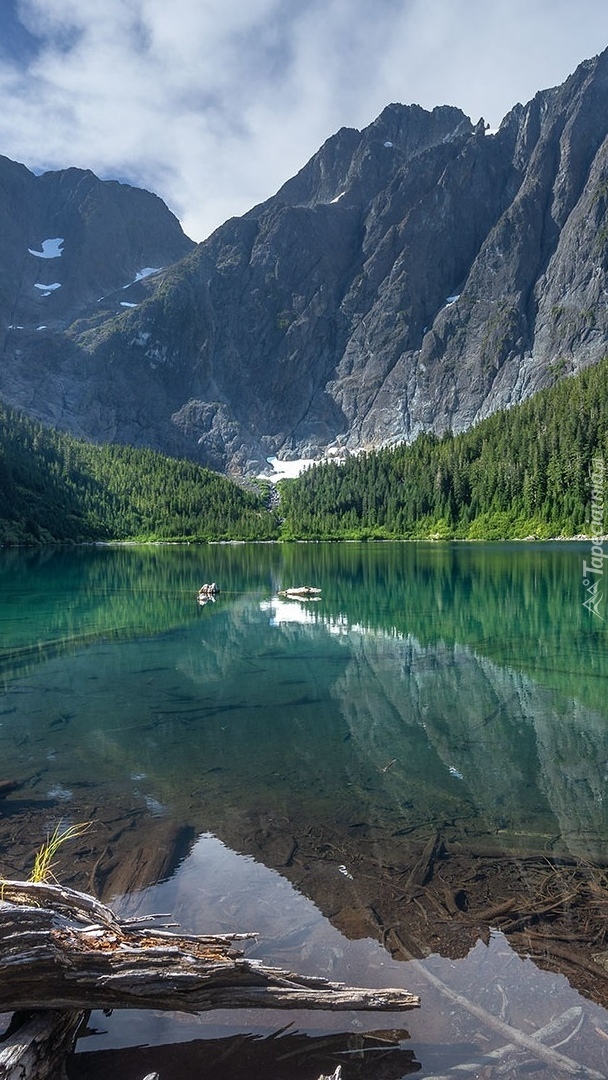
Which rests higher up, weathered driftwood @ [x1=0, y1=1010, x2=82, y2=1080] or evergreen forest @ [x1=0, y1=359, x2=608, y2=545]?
evergreen forest @ [x1=0, y1=359, x2=608, y2=545]

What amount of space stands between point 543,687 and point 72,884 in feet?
56.2

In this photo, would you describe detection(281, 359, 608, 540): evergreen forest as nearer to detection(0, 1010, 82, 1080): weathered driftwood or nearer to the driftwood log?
the driftwood log

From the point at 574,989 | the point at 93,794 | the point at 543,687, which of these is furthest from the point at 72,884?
the point at 543,687

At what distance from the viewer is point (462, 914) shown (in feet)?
27.7

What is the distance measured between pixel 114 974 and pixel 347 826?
6371 millimetres

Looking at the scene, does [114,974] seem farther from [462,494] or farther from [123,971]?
[462,494]

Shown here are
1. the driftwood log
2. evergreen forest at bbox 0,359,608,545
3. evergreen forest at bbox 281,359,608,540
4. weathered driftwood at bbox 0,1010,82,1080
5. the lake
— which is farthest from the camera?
evergreen forest at bbox 0,359,608,545

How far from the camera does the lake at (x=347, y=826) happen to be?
20.7 feet

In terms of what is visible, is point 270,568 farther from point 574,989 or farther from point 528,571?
point 574,989

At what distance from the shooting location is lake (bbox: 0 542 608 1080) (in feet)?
20.7

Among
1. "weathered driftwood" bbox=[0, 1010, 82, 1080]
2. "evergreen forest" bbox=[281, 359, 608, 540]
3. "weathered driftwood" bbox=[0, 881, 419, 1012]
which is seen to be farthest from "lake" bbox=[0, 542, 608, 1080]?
"evergreen forest" bbox=[281, 359, 608, 540]

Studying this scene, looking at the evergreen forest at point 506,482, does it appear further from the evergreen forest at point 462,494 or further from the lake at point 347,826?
the lake at point 347,826

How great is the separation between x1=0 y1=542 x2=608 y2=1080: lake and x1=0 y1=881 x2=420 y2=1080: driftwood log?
1.86 feet

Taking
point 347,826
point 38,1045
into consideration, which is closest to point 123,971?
point 38,1045
